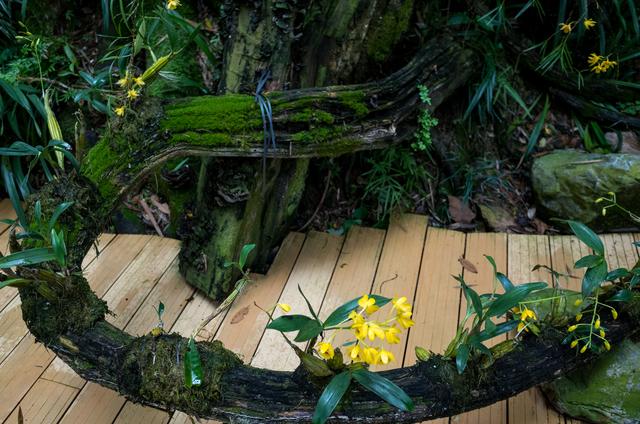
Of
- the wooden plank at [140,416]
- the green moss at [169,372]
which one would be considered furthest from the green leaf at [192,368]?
the wooden plank at [140,416]

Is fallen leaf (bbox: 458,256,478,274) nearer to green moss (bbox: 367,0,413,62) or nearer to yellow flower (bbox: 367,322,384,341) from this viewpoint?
green moss (bbox: 367,0,413,62)

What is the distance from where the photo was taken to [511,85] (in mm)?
3453

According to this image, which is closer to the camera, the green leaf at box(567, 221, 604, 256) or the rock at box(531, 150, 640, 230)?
the green leaf at box(567, 221, 604, 256)

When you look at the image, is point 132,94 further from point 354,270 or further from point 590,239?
point 590,239

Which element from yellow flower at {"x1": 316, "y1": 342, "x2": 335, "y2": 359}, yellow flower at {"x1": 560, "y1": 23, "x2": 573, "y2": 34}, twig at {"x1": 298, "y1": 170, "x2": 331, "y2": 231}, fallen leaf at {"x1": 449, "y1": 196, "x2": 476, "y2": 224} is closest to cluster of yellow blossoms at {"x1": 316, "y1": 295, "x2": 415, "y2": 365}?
yellow flower at {"x1": 316, "y1": 342, "x2": 335, "y2": 359}

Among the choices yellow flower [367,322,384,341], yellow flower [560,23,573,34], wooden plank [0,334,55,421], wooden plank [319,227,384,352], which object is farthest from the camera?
yellow flower [560,23,573,34]

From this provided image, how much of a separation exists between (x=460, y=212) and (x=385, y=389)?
65.9 inches

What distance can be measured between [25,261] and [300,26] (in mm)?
1415

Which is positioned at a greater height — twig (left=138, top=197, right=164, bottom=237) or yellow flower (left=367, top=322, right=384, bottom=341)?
A: yellow flower (left=367, top=322, right=384, bottom=341)

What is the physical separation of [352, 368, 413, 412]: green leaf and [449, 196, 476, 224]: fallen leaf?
1598mm

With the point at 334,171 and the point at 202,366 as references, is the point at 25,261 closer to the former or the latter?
the point at 202,366

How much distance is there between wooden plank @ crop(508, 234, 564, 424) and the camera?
2252mm

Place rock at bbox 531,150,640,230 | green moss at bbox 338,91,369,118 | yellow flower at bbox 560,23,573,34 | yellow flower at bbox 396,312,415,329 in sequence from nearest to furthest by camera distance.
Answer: yellow flower at bbox 396,312,415,329 < green moss at bbox 338,91,369,118 < rock at bbox 531,150,640,230 < yellow flower at bbox 560,23,573,34

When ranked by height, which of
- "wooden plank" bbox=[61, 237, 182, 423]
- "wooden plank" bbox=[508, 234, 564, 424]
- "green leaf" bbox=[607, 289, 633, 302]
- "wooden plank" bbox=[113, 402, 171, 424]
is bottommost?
"wooden plank" bbox=[61, 237, 182, 423]
